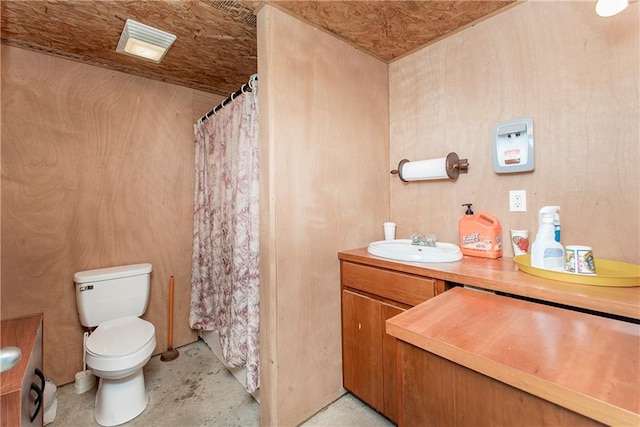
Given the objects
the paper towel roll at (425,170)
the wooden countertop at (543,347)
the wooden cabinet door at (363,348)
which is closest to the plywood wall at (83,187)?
the wooden cabinet door at (363,348)

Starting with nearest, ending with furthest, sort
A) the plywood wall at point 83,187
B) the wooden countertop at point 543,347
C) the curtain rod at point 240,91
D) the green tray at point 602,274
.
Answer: the wooden countertop at point 543,347 → the green tray at point 602,274 → the curtain rod at point 240,91 → the plywood wall at point 83,187

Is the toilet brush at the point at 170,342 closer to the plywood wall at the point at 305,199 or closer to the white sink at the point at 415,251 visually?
the plywood wall at the point at 305,199

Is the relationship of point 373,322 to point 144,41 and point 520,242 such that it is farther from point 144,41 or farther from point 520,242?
point 144,41

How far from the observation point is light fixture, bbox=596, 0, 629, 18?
101cm

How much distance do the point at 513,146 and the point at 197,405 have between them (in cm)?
230

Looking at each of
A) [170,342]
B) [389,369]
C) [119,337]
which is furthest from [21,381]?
[170,342]

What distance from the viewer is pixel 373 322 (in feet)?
4.83

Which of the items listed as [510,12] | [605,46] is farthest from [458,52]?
[605,46]

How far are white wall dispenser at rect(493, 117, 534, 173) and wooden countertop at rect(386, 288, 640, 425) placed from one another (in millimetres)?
790

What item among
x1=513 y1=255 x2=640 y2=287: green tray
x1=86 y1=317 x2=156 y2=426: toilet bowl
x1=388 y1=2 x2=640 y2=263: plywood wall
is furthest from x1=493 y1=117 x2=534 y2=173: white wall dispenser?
x1=86 y1=317 x2=156 y2=426: toilet bowl

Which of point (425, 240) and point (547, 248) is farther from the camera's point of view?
point (425, 240)

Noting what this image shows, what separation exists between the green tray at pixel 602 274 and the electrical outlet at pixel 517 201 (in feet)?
0.92

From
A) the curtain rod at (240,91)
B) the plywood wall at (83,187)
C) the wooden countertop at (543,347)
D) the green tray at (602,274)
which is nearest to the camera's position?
the wooden countertop at (543,347)

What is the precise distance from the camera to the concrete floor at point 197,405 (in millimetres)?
1502
